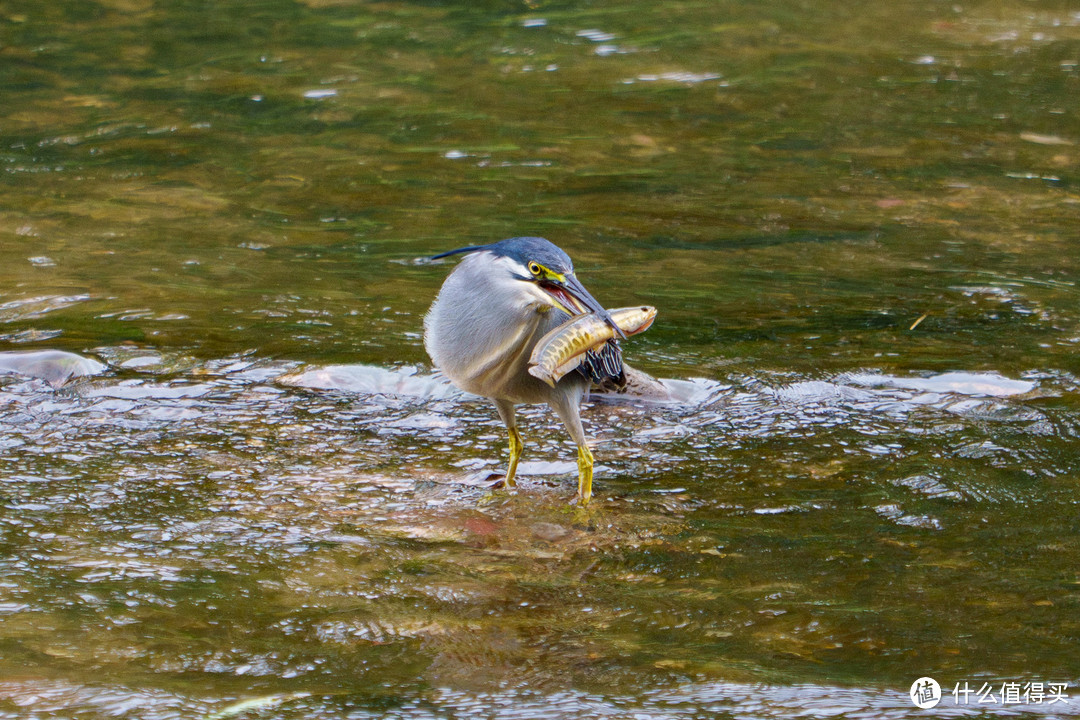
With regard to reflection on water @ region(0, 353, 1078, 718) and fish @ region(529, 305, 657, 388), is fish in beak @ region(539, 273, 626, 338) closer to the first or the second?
fish @ region(529, 305, 657, 388)

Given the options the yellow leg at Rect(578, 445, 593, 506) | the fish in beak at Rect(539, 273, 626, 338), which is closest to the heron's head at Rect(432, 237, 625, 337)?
the fish in beak at Rect(539, 273, 626, 338)

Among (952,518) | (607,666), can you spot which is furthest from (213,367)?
(952,518)

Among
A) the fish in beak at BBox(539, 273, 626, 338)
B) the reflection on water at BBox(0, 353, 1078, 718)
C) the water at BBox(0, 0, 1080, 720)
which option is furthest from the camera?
the fish in beak at BBox(539, 273, 626, 338)

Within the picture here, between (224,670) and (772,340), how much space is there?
12.7 feet

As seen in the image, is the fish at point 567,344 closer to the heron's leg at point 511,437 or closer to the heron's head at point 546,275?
the heron's head at point 546,275

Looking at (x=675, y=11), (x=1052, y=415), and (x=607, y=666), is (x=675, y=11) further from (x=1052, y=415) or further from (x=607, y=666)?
(x=607, y=666)

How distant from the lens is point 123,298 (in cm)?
681

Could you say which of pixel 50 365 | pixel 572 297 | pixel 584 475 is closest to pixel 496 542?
pixel 584 475

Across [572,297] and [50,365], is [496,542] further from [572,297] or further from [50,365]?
[50,365]

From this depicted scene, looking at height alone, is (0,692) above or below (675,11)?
below

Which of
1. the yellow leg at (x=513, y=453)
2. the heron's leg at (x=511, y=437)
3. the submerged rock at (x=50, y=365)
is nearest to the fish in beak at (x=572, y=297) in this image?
the heron's leg at (x=511, y=437)

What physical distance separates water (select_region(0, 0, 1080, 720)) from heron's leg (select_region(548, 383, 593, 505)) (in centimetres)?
13

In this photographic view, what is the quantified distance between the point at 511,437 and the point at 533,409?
100 centimetres

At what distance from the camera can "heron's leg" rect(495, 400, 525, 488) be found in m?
4.82
